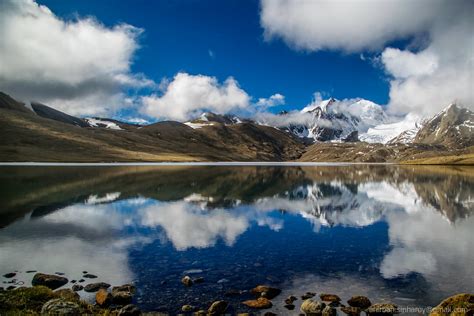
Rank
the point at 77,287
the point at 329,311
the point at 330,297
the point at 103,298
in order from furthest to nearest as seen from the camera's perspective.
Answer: the point at 77,287, the point at 330,297, the point at 103,298, the point at 329,311

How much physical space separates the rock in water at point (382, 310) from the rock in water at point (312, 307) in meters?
2.74

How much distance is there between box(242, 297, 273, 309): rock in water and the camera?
2217cm

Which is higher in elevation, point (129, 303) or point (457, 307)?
point (457, 307)

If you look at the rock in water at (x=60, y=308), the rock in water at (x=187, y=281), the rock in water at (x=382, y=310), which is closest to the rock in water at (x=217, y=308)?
the rock in water at (x=187, y=281)

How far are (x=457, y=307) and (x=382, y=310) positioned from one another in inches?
154

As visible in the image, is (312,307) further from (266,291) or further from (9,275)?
(9,275)

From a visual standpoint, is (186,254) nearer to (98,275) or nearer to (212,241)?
(212,241)

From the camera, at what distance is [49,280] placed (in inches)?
1012

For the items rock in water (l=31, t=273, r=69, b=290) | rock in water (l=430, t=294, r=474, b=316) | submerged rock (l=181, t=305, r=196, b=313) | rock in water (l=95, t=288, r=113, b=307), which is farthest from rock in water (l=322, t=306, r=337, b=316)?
rock in water (l=31, t=273, r=69, b=290)

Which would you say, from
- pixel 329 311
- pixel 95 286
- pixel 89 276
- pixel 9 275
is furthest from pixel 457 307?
pixel 9 275

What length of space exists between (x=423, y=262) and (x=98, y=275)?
27371 mm

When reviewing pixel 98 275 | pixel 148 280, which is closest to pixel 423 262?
pixel 148 280

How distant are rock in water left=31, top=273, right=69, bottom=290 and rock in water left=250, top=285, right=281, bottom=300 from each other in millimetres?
13873

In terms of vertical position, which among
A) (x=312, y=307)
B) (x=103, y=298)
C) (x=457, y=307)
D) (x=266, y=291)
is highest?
(x=457, y=307)
